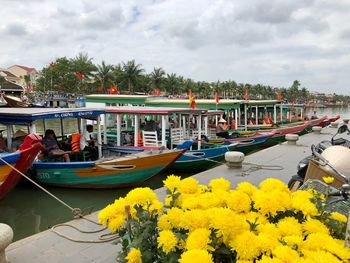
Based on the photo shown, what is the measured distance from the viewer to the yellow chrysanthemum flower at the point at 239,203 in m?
1.83

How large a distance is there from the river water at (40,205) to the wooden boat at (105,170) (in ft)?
0.82

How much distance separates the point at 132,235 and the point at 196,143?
34.9 ft

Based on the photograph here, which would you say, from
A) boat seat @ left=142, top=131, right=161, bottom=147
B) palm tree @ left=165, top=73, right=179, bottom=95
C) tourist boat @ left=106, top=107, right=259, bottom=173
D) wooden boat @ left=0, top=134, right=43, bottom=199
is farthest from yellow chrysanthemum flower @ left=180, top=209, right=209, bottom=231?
palm tree @ left=165, top=73, right=179, bottom=95

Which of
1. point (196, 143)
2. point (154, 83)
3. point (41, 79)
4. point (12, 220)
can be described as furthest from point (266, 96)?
point (12, 220)

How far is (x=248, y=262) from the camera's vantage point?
4.80 feet

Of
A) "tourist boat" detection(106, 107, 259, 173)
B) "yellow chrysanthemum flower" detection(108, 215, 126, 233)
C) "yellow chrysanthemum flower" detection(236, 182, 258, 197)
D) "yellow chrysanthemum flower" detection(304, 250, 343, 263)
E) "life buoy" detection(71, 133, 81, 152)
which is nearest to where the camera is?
"yellow chrysanthemum flower" detection(304, 250, 343, 263)

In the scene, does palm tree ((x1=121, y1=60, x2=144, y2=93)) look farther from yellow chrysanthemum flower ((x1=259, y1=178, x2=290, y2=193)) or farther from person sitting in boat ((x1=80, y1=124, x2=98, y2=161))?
yellow chrysanthemum flower ((x1=259, y1=178, x2=290, y2=193))

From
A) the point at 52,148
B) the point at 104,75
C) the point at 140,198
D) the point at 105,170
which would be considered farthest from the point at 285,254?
the point at 104,75

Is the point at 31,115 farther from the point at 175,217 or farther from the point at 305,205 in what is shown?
the point at 305,205

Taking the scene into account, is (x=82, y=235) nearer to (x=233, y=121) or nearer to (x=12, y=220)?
(x=12, y=220)

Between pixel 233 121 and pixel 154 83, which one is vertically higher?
pixel 154 83

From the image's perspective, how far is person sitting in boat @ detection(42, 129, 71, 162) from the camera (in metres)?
9.14

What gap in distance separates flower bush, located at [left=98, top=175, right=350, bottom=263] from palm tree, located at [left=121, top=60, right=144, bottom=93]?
4930 cm

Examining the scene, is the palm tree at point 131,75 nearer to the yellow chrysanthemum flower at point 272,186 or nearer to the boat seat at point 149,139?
the boat seat at point 149,139
